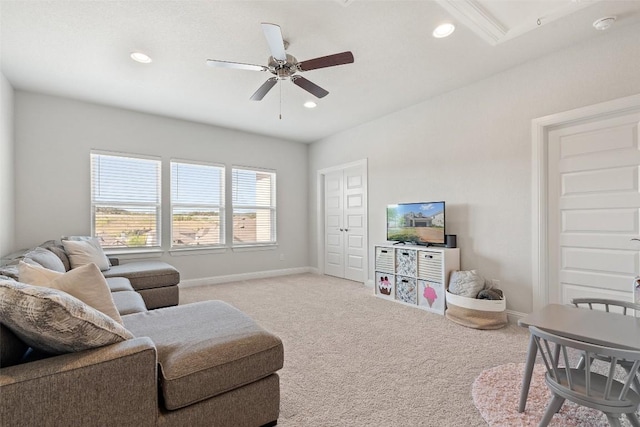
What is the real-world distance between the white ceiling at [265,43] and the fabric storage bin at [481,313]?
8.38ft

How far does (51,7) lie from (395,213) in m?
4.20

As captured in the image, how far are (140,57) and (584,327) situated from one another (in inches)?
162

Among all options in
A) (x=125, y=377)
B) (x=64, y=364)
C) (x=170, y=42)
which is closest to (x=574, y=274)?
(x=125, y=377)

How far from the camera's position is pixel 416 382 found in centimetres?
206

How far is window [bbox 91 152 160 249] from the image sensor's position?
14.3ft

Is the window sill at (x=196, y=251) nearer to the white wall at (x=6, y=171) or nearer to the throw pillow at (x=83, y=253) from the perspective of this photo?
the throw pillow at (x=83, y=253)

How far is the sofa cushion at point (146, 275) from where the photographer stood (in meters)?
3.45

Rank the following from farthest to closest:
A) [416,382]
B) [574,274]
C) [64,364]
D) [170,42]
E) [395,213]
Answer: [395,213] < [574,274] < [170,42] < [416,382] < [64,364]

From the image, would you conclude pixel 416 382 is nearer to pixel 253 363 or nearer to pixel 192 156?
pixel 253 363

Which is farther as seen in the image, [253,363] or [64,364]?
[253,363]

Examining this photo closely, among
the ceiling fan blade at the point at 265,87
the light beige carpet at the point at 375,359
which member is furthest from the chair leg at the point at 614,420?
the ceiling fan blade at the point at 265,87

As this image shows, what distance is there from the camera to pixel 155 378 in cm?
123

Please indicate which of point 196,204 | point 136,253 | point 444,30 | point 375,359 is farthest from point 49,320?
point 196,204

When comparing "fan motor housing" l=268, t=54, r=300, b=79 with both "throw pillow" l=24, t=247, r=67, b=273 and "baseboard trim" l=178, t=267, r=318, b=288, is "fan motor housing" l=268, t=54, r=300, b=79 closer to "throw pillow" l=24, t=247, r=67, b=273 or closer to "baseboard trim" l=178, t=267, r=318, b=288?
"throw pillow" l=24, t=247, r=67, b=273
